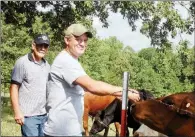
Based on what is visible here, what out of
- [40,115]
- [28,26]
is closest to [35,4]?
[28,26]

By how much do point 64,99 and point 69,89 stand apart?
79 mm

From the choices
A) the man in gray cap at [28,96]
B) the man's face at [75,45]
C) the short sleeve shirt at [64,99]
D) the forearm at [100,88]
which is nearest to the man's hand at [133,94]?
the forearm at [100,88]

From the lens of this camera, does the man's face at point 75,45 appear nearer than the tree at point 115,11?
Yes

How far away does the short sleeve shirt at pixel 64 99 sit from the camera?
2.76 m

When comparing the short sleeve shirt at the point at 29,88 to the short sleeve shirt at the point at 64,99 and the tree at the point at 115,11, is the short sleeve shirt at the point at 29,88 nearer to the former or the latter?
the short sleeve shirt at the point at 64,99

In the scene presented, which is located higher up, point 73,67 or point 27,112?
point 73,67

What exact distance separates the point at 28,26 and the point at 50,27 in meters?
0.60

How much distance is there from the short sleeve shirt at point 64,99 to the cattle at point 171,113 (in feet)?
2.28

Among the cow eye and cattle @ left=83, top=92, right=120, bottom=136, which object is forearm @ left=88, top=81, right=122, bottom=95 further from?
cattle @ left=83, top=92, right=120, bottom=136

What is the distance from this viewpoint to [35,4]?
10.0 meters

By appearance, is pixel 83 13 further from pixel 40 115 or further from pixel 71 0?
pixel 40 115

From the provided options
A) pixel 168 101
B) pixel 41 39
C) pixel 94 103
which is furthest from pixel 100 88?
pixel 94 103

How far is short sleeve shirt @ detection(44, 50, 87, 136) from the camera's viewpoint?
9.05 ft

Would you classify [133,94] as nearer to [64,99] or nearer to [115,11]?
[64,99]
